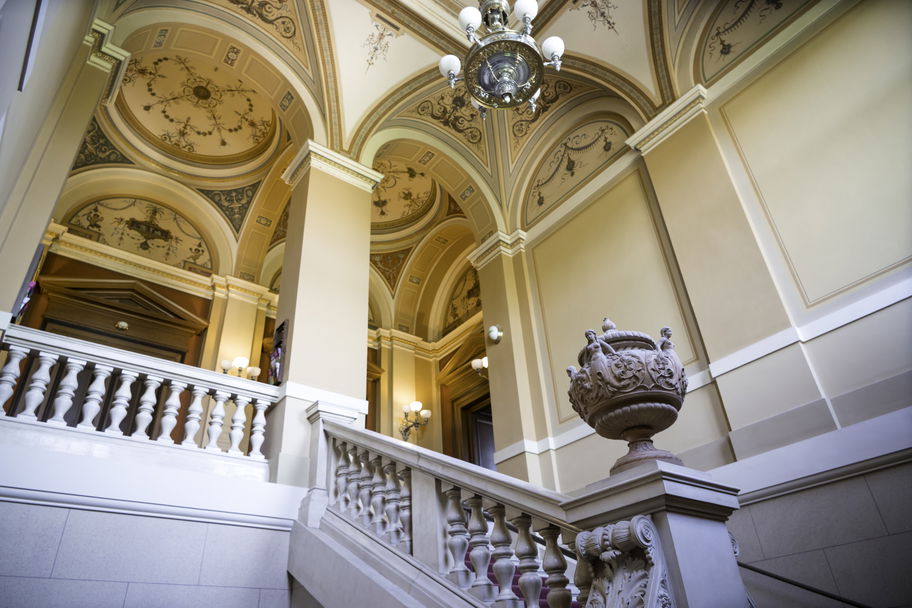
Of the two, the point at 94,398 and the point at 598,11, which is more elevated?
the point at 598,11

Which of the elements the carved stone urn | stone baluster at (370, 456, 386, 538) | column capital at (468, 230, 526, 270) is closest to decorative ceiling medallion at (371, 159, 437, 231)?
column capital at (468, 230, 526, 270)

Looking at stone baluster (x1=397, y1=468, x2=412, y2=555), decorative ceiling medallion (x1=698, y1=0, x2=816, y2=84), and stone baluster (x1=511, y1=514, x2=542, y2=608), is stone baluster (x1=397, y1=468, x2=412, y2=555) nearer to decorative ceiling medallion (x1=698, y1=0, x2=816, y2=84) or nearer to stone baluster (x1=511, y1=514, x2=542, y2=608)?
stone baluster (x1=511, y1=514, x2=542, y2=608)

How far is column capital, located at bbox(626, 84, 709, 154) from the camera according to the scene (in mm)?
5969

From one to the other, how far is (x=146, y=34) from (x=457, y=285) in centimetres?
614

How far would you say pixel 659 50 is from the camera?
21.0 ft

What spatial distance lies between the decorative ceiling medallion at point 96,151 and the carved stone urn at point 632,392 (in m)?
8.55

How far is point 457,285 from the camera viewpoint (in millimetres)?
10875

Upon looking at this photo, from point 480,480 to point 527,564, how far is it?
0.38 metres

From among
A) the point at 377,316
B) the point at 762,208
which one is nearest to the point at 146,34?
the point at 377,316

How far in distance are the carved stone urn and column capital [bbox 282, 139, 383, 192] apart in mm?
5037

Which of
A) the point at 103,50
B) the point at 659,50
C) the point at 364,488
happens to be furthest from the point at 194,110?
the point at 364,488

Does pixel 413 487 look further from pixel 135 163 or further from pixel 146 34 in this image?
pixel 135 163

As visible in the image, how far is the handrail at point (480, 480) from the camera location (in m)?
2.03

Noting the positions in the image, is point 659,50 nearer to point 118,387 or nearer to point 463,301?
point 463,301
